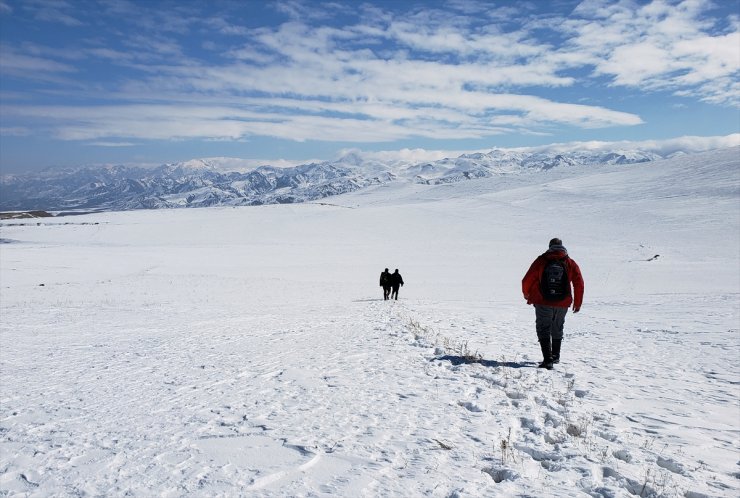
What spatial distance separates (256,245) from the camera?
212ft

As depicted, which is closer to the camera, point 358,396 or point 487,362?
point 358,396

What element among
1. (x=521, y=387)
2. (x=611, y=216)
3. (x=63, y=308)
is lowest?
(x=63, y=308)

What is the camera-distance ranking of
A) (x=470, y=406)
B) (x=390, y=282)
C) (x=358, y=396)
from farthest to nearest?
(x=390, y=282)
(x=358, y=396)
(x=470, y=406)

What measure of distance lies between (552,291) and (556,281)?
223 millimetres

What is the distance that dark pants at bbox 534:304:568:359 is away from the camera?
30.9 ft

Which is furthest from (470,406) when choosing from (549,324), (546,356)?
(549,324)

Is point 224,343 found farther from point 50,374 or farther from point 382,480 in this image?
point 382,480

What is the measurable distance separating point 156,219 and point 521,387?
10303 centimetres

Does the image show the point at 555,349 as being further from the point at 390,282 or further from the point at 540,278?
A: the point at 390,282

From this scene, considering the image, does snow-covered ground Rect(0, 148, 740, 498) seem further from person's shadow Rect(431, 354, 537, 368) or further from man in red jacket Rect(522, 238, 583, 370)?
man in red jacket Rect(522, 238, 583, 370)

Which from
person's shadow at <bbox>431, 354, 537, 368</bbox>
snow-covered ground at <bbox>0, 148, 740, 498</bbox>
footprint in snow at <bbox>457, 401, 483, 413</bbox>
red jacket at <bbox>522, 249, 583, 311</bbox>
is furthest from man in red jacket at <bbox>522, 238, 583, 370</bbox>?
footprint in snow at <bbox>457, 401, 483, 413</bbox>

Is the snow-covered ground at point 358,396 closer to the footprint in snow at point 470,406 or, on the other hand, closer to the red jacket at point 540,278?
the footprint in snow at point 470,406

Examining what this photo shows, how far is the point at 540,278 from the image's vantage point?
9.42 m

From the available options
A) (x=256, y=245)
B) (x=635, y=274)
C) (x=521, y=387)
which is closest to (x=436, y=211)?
(x=256, y=245)
